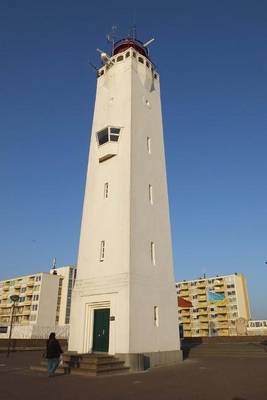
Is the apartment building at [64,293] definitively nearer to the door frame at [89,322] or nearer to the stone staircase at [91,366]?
the door frame at [89,322]

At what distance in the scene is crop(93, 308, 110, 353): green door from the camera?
19.0 meters

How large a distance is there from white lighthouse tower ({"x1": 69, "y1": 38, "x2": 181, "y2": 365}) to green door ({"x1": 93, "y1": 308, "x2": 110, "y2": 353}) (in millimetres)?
54

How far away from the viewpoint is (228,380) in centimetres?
1305

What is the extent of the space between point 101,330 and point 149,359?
3.25 metres

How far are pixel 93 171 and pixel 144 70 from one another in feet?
32.9

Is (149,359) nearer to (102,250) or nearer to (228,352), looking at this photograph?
(102,250)

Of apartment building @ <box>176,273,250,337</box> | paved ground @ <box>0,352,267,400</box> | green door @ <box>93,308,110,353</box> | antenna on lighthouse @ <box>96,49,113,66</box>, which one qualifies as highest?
antenna on lighthouse @ <box>96,49,113,66</box>

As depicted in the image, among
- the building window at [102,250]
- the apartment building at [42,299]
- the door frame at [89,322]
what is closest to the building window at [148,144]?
the building window at [102,250]

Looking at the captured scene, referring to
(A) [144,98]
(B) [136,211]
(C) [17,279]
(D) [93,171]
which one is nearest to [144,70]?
(A) [144,98]

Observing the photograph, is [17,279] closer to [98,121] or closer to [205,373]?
[98,121]

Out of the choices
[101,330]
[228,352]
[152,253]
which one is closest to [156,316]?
[101,330]

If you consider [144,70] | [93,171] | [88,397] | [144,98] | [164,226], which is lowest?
[88,397]

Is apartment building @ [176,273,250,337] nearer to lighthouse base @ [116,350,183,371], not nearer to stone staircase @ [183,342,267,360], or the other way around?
stone staircase @ [183,342,267,360]

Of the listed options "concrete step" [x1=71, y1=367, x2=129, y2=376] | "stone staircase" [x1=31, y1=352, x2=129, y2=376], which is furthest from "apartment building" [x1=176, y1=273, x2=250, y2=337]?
"concrete step" [x1=71, y1=367, x2=129, y2=376]
